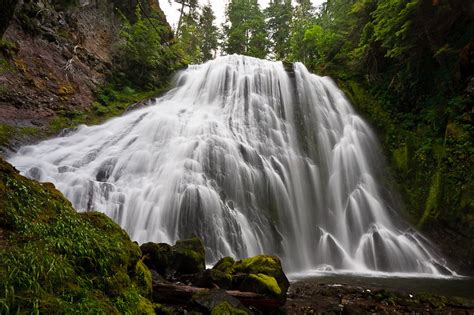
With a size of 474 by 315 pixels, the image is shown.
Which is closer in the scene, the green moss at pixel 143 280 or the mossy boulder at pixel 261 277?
the green moss at pixel 143 280

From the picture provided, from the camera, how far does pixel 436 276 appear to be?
8898 mm

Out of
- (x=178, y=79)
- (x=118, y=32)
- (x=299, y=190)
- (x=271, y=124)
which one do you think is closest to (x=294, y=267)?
(x=299, y=190)

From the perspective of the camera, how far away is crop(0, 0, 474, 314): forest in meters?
3.32

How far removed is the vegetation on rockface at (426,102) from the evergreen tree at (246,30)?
19205mm

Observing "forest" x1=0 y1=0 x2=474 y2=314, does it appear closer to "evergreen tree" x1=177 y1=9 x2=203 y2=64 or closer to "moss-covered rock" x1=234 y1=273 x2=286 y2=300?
"moss-covered rock" x1=234 y1=273 x2=286 y2=300

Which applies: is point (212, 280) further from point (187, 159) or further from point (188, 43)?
point (188, 43)

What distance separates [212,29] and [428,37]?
31579mm

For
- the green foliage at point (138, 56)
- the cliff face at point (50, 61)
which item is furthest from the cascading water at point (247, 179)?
the green foliage at point (138, 56)

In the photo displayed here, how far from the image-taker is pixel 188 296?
4344 mm

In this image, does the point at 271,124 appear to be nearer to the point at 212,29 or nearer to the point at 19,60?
the point at 19,60

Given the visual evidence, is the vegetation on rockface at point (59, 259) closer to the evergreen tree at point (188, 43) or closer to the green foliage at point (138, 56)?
the evergreen tree at point (188, 43)

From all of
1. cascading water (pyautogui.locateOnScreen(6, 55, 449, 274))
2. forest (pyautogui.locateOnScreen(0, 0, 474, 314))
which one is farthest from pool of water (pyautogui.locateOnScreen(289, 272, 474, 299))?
cascading water (pyautogui.locateOnScreen(6, 55, 449, 274))

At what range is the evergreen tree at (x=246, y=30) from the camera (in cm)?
3478

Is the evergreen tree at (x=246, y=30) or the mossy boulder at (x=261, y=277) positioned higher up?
the evergreen tree at (x=246, y=30)
